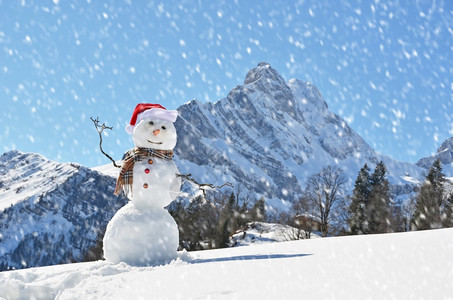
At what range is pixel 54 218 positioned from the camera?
174125 millimetres

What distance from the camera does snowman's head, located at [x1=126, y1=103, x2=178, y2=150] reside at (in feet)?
20.7

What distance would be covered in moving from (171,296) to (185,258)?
2.86m

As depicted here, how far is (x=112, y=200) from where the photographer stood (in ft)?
610

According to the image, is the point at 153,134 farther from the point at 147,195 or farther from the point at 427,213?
the point at 427,213

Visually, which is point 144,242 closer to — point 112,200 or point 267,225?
point 267,225

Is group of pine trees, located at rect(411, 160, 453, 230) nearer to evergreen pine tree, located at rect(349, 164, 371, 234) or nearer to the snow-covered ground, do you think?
evergreen pine tree, located at rect(349, 164, 371, 234)

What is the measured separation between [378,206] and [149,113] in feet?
96.2

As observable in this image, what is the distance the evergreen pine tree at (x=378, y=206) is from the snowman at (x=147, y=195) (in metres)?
26.7

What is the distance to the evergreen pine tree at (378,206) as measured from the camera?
30.0 m

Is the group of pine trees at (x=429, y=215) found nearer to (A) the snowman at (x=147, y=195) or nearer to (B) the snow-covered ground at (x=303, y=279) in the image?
(A) the snowman at (x=147, y=195)

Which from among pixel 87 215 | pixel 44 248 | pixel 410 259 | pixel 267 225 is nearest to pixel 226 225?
pixel 267 225

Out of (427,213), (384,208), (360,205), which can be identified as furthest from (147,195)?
(360,205)

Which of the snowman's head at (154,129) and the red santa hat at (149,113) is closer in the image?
the snowman's head at (154,129)

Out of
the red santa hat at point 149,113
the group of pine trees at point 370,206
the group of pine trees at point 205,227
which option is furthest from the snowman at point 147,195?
the group of pine trees at point 370,206
